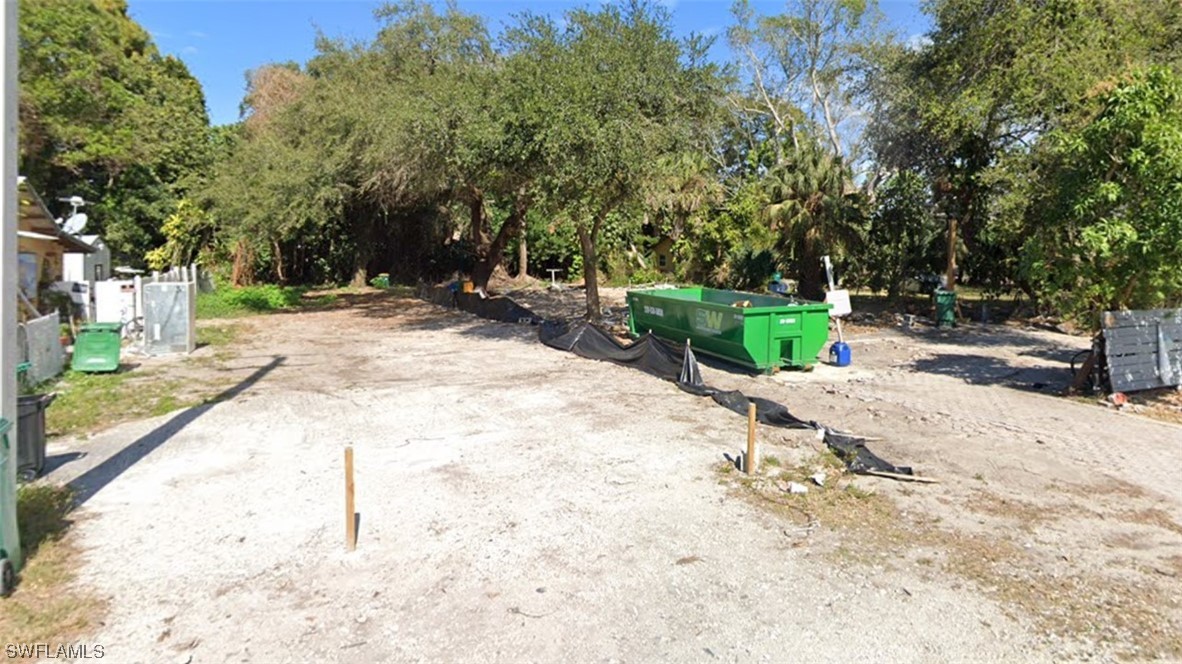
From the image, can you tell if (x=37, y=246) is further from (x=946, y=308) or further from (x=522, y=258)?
(x=946, y=308)

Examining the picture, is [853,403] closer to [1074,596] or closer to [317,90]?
[1074,596]

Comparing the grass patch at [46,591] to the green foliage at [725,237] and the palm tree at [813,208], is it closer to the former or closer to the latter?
the palm tree at [813,208]

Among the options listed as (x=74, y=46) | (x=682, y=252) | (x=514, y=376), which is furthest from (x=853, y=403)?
(x=74, y=46)

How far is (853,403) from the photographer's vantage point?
11203mm

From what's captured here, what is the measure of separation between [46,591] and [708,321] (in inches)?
444

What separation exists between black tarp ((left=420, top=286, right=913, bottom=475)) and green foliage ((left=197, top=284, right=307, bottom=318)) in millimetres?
8108

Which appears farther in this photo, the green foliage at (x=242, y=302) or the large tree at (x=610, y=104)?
the green foliage at (x=242, y=302)

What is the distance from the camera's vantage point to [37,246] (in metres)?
18.8

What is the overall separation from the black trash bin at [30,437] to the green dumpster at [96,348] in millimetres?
6198

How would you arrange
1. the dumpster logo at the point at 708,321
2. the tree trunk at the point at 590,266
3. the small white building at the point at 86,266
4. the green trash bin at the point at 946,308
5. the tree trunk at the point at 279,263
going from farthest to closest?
1. the tree trunk at the point at 279,263
2. the green trash bin at the point at 946,308
3. the small white building at the point at 86,266
4. the tree trunk at the point at 590,266
5. the dumpster logo at the point at 708,321

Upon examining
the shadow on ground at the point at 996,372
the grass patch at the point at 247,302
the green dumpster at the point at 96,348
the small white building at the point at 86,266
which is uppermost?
the small white building at the point at 86,266

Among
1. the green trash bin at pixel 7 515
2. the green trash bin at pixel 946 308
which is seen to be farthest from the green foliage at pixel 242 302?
the green trash bin at pixel 946 308

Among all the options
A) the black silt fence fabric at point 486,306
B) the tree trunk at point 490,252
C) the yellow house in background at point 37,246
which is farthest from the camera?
the tree trunk at point 490,252

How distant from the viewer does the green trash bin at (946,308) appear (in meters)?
20.7
